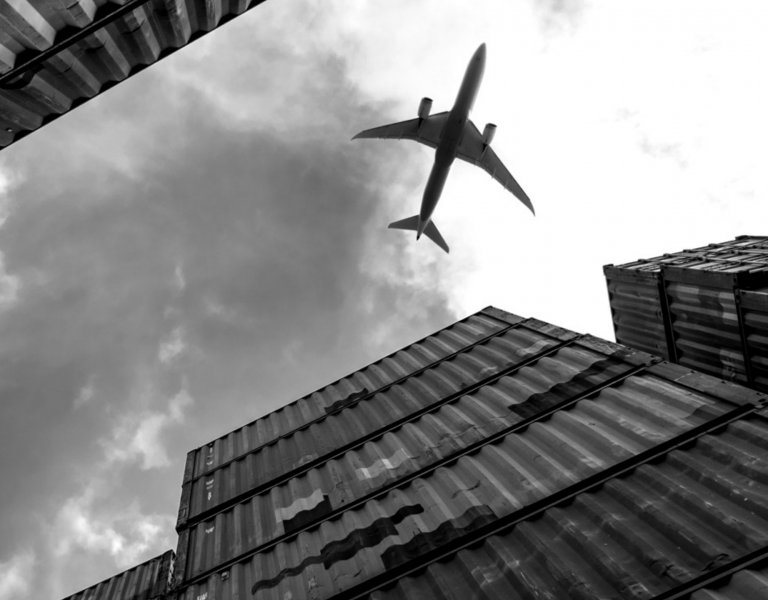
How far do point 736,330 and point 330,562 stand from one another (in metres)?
9.71

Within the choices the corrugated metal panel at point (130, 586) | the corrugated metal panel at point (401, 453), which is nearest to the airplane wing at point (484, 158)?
the corrugated metal panel at point (401, 453)

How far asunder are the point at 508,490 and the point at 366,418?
4732mm

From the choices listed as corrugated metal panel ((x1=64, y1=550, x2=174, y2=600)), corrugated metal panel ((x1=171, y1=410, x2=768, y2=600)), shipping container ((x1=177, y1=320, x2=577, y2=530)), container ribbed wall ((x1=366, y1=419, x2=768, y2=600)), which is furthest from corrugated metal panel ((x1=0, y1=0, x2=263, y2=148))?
corrugated metal panel ((x1=64, y1=550, x2=174, y2=600))

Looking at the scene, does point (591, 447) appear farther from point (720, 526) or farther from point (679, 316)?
point (679, 316)

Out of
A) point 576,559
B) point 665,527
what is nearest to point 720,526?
point 665,527

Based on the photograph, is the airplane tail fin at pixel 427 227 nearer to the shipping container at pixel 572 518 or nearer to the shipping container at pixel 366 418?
the shipping container at pixel 366 418

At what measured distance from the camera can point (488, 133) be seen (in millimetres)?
21297

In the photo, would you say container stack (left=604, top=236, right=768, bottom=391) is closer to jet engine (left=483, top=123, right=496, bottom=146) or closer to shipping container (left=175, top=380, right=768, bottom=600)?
shipping container (left=175, top=380, right=768, bottom=600)

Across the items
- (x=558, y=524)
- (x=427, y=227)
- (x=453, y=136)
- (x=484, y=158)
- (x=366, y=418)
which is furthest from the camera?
(x=427, y=227)

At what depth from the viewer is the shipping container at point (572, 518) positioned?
521cm

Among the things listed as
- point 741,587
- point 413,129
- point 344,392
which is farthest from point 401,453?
point 413,129

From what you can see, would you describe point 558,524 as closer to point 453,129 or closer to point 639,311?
point 639,311

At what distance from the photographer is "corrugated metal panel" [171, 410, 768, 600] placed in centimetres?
521

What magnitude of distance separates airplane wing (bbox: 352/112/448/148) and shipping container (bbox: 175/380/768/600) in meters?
15.5
